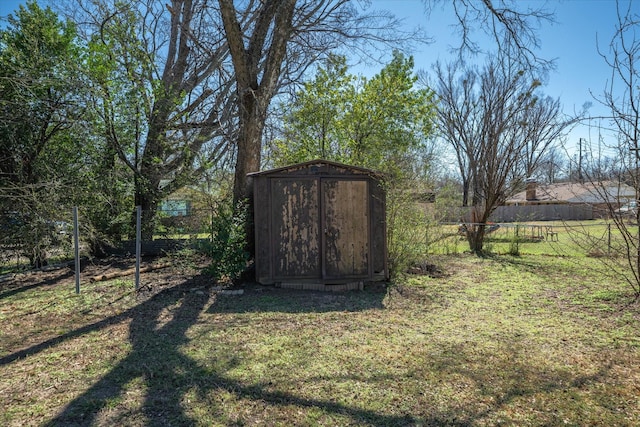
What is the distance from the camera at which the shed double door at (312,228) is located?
6.44 metres

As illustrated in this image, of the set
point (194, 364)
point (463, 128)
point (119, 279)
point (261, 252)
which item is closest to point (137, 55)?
point (119, 279)

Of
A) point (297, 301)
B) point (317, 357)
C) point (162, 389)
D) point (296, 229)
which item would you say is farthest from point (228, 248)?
point (162, 389)

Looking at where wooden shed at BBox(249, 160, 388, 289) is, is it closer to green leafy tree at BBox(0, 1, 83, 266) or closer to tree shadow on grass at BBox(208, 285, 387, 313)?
tree shadow on grass at BBox(208, 285, 387, 313)

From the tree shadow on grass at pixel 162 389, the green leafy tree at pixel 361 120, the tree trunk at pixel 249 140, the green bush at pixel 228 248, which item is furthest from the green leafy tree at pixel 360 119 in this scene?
the tree shadow on grass at pixel 162 389

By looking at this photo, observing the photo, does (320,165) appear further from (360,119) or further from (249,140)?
(360,119)

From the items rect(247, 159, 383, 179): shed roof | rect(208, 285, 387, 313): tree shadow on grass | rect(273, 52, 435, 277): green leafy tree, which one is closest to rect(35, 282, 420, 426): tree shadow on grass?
rect(208, 285, 387, 313): tree shadow on grass

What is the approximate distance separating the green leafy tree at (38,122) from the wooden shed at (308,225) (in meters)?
3.91

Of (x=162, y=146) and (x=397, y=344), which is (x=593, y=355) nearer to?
(x=397, y=344)

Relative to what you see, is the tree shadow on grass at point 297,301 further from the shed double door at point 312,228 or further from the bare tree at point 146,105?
the bare tree at point 146,105

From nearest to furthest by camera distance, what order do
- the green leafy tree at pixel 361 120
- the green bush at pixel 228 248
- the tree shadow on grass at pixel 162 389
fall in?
the tree shadow on grass at pixel 162 389 → the green bush at pixel 228 248 → the green leafy tree at pixel 361 120

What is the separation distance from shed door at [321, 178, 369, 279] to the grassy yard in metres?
0.58

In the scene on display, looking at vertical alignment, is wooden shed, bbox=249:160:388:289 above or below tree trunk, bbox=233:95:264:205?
below

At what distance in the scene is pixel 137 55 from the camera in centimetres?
870

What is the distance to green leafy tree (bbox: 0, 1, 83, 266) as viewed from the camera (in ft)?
22.2
